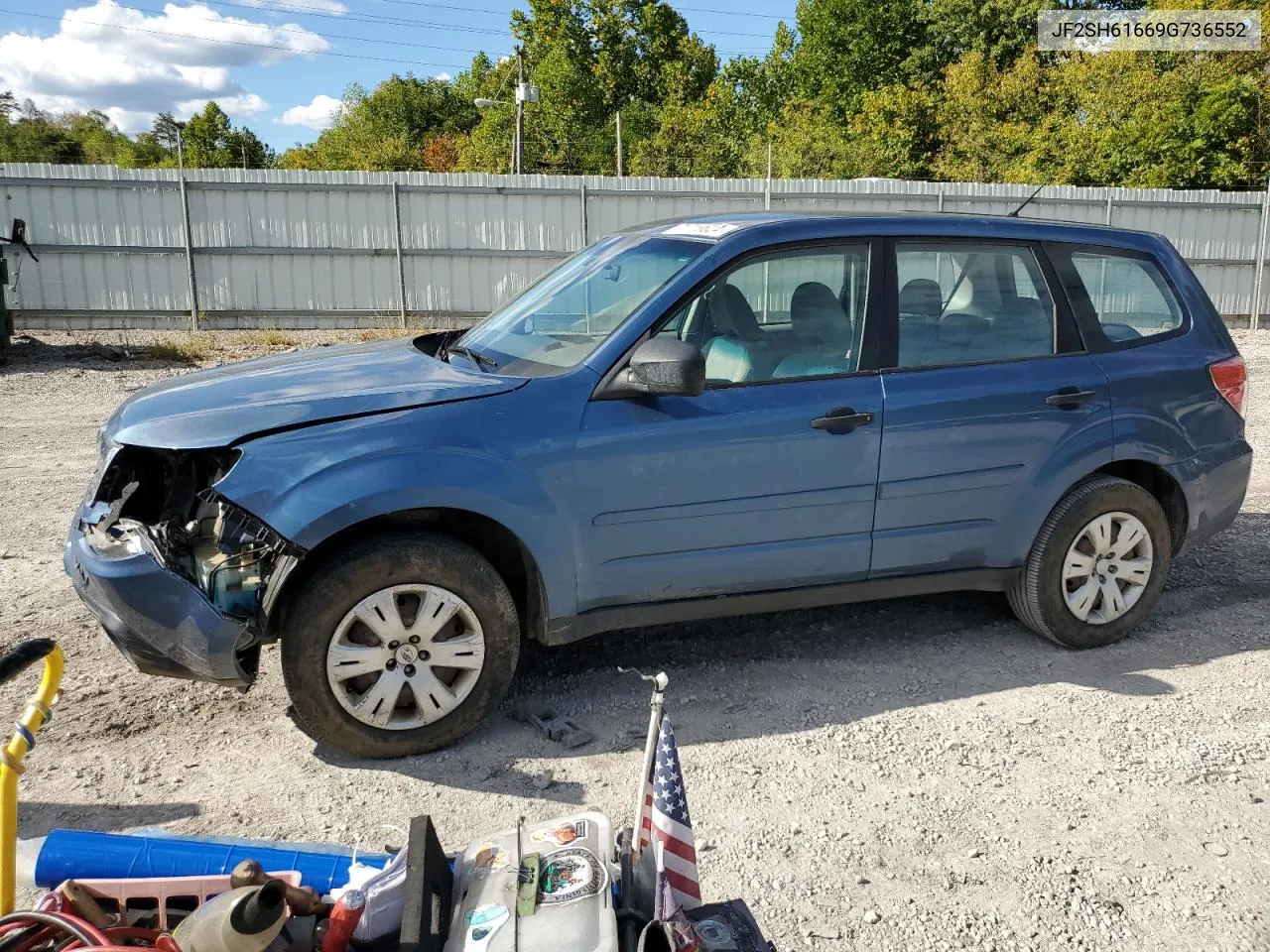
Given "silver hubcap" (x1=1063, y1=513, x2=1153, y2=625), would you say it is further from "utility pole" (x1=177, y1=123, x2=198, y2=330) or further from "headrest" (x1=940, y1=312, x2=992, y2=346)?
"utility pole" (x1=177, y1=123, x2=198, y2=330)

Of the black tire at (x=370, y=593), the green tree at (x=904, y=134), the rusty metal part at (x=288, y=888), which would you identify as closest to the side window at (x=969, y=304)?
the black tire at (x=370, y=593)

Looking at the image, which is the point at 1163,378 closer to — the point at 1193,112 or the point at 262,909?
the point at 262,909

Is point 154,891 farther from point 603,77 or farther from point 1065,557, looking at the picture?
point 603,77

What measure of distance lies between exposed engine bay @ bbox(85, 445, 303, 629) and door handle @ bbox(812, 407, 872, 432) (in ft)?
6.32

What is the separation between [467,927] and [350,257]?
15989 mm

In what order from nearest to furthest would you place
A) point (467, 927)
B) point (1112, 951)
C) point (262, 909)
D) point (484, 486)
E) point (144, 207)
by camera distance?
point (262, 909), point (467, 927), point (1112, 951), point (484, 486), point (144, 207)

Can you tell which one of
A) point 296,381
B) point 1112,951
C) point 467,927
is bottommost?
point 1112,951

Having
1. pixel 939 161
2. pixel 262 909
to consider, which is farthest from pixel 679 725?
pixel 939 161

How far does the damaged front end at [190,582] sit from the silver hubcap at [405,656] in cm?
28

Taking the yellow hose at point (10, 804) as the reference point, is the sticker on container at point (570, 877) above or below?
below

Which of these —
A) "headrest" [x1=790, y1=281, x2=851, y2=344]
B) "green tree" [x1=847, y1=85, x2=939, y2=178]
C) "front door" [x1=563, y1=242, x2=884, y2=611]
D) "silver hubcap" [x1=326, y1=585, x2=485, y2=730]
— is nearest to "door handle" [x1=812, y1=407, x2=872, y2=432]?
"front door" [x1=563, y1=242, x2=884, y2=611]

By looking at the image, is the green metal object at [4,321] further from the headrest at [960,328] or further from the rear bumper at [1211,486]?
the rear bumper at [1211,486]

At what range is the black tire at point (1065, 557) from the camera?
4.46 metres

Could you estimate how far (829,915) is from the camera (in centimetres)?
287
